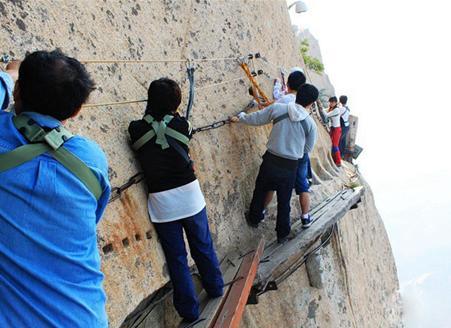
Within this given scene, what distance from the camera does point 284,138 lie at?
14.2ft

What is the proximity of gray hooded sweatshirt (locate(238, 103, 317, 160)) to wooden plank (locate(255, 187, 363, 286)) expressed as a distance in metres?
1.01

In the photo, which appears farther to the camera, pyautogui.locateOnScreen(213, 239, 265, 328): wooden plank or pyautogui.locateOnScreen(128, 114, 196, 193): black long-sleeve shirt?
pyautogui.locateOnScreen(213, 239, 265, 328): wooden plank

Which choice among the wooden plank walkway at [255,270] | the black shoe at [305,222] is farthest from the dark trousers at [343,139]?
the black shoe at [305,222]

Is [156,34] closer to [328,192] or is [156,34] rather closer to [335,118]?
[328,192]

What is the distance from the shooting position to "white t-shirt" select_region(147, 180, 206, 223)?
117 inches

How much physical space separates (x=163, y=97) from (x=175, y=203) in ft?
2.38

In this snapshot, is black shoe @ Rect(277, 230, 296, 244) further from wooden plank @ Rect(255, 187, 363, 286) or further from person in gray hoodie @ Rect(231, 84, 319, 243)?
person in gray hoodie @ Rect(231, 84, 319, 243)

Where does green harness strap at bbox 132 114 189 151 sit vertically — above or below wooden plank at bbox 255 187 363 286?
above

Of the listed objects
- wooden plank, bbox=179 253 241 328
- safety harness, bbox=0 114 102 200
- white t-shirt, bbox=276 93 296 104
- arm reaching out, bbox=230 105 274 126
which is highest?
safety harness, bbox=0 114 102 200

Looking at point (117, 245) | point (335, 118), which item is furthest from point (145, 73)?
point (335, 118)

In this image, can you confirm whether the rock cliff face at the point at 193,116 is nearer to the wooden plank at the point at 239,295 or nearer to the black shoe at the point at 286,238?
the black shoe at the point at 286,238

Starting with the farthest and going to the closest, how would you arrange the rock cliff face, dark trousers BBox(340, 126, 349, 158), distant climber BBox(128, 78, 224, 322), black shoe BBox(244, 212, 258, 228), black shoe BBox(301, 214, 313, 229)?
dark trousers BBox(340, 126, 349, 158) < black shoe BBox(301, 214, 313, 229) < black shoe BBox(244, 212, 258, 228) < distant climber BBox(128, 78, 224, 322) < the rock cliff face

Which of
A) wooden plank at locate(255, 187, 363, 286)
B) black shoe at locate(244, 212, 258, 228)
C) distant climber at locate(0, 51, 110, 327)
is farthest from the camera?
black shoe at locate(244, 212, 258, 228)

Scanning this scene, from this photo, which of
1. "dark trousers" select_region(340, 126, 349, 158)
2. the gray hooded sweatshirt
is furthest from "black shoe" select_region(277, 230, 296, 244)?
"dark trousers" select_region(340, 126, 349, 158)
